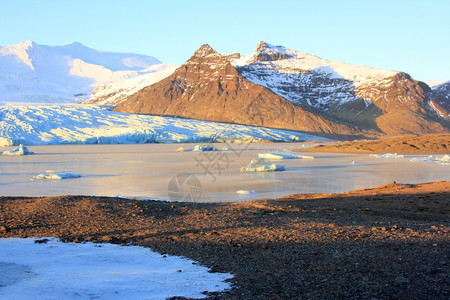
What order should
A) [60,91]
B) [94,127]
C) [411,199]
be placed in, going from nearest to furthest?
[411,199] → [94,127] → [60,91]

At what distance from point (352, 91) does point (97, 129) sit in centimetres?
10180

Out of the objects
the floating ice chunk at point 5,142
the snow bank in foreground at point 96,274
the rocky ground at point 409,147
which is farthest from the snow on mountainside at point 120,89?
the snow bank in foreground at point 96,274

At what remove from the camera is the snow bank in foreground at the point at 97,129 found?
50.2 meters

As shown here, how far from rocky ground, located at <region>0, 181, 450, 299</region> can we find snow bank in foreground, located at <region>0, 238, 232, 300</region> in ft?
1.00

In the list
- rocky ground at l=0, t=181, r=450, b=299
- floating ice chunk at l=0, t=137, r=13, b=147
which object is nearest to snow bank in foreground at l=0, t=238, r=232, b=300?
rocky ground at l=0, t=181, r=450, b=299

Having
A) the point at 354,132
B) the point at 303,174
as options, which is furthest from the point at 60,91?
the point at 303,174

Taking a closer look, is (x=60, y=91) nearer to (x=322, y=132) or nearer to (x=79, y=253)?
(x=322, y=132)

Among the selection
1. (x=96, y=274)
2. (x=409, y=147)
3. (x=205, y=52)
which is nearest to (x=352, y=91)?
(x=205, y=52)

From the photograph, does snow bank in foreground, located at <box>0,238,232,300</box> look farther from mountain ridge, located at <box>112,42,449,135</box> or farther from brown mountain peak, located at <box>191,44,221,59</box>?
brown mountain peak, located at <box>191,44,221,59</box>

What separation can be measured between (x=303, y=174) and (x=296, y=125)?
282 feet

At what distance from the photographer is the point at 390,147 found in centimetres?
4325

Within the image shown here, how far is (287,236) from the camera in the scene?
266 inches

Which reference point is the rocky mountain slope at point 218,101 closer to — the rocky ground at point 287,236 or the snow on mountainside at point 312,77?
the snow on mountainside at point 312,77

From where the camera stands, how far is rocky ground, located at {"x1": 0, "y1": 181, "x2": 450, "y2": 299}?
4562 millimetres
